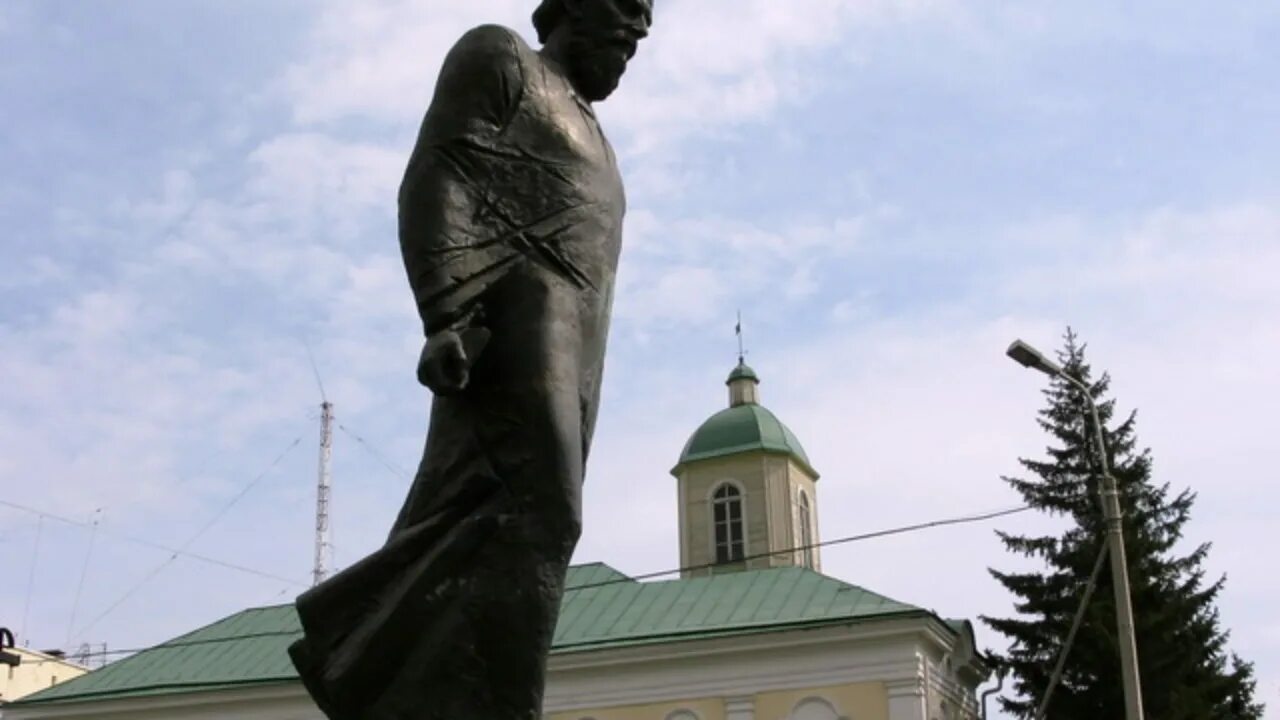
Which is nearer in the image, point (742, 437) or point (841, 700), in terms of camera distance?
point (841, 700)

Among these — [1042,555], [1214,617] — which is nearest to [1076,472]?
[1042,555]

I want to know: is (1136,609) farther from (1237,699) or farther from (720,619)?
(720,619)

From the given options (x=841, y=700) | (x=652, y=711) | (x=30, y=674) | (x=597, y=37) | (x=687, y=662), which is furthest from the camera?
(x=30, y=674)

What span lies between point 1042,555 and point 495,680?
30742mm

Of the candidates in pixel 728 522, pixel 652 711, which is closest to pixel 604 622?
pixel 652 711

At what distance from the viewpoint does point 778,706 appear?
30219 mm

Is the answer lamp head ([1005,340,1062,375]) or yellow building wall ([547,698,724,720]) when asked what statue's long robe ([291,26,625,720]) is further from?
yellow building wall ([547,698,724,720])

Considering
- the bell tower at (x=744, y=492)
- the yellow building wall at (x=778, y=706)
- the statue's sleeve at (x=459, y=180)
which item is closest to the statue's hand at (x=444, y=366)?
the statue's sleeve at (x=459, y=180)

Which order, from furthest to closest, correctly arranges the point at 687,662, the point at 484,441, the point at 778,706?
the point at 687,662, the point at 778,706, the point at 484,441

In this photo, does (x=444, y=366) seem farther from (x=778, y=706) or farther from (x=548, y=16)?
(x=778, y=706)

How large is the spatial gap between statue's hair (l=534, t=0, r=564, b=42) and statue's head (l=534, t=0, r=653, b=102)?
0.01 meters

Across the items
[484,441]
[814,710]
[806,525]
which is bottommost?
[484,441]

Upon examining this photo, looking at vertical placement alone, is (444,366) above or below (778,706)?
below

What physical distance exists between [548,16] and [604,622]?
94.8ft
